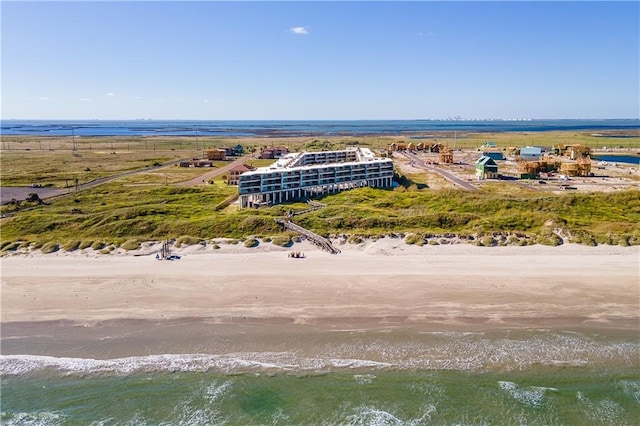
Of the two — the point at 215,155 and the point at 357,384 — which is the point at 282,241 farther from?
the point at 215,155

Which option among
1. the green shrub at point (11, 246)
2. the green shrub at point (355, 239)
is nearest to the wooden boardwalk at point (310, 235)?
the green shrub at point (355, 239)

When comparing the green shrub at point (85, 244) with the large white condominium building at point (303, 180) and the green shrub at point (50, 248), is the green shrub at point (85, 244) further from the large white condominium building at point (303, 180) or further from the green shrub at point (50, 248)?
the large white condominium building at point (303, 180)

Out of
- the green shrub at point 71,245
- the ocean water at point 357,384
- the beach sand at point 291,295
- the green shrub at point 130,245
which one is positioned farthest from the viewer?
the green shrub at point 130,245

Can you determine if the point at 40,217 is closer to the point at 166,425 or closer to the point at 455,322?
the point at 166,425

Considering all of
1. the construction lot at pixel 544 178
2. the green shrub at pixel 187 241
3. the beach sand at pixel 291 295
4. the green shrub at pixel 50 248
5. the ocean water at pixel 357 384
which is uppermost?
the construction lot at pixel 544 178

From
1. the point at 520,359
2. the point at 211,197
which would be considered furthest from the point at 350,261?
the point at 211,197

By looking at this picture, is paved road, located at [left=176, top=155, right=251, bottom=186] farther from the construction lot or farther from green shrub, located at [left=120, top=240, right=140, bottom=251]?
the construction lot
